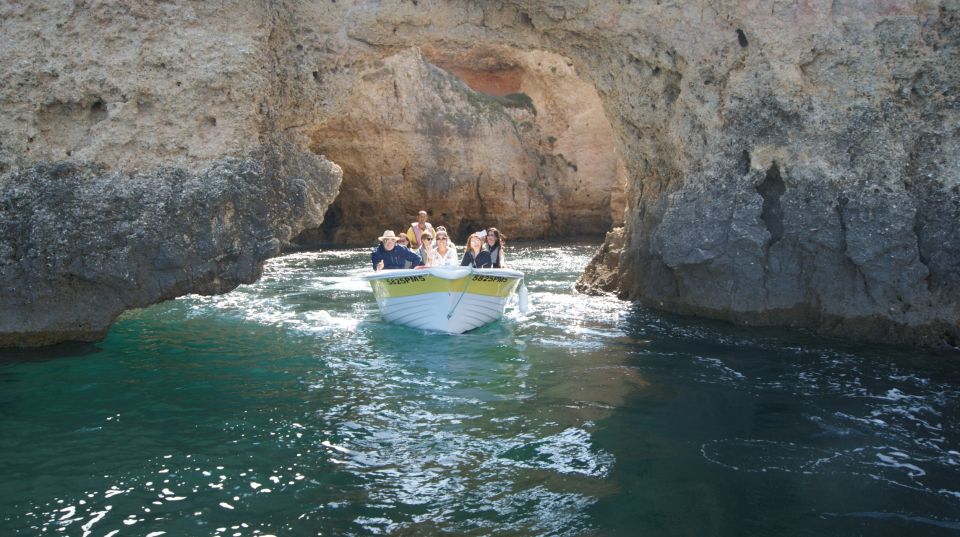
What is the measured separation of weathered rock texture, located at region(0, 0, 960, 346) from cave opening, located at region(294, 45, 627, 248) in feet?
46.9

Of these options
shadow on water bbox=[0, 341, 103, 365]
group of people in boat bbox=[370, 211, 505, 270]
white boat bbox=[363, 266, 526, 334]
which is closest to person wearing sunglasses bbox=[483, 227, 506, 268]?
group of people in boat bbox=[370, 211, 505, 270]

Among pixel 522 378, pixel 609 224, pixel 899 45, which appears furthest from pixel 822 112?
pixel 609 224

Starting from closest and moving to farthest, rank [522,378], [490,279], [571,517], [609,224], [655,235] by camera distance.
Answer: [571,517] → [522,378] → [490,279] → [655,235] → [609,224]

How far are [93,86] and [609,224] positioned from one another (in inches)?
920

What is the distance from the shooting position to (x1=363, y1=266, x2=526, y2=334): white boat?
10727 millimetres

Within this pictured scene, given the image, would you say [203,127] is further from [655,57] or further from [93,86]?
[655,57]

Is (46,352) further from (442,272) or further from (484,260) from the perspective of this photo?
(484,260)

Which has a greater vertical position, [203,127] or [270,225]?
[203,127]

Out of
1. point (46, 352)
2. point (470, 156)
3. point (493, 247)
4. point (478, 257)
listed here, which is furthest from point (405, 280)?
point (470, 156)

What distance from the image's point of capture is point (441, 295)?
10734 millimetres

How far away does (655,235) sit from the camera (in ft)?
39.2

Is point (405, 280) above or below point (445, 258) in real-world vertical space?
below

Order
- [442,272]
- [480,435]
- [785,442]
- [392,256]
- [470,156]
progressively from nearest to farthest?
1. [785,442]
2. [480,435]
3. [442,272]
4. [392,256]
5. [470,156]

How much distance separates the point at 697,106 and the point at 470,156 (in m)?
17.0
